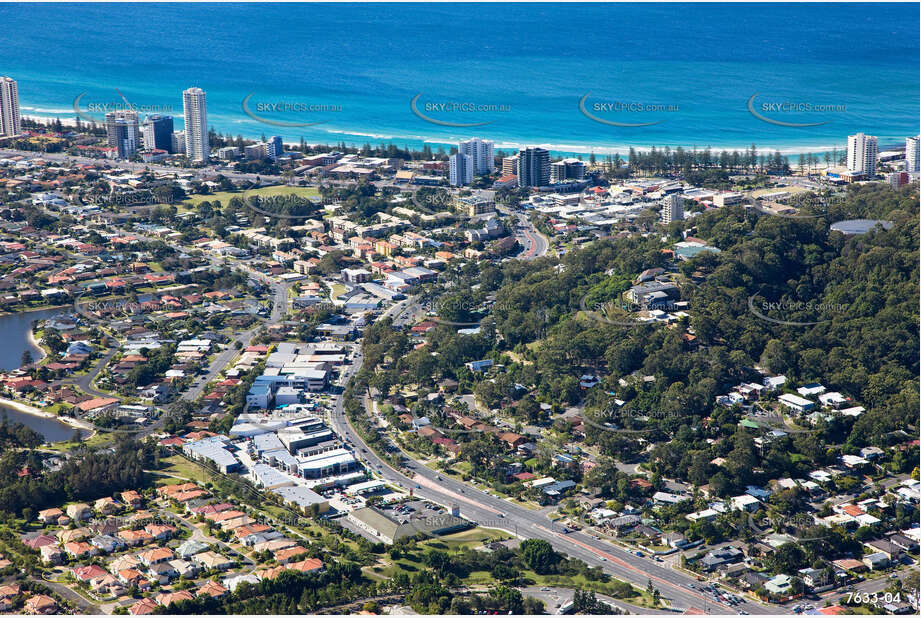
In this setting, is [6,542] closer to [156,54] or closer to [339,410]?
[339,410]

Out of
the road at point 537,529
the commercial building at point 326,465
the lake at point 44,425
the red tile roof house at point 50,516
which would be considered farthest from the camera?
the lake at point 44,425

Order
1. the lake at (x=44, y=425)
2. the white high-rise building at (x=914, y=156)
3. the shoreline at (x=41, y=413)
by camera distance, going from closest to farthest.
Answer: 1. the lake at (x=44, y=425)
2. the shoreline at (x=41, y=413)
3. the white high-rise building at (x=914, y=156)

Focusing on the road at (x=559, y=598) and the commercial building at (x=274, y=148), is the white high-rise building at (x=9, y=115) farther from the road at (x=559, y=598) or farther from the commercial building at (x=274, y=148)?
the road at (x=559, y=598)

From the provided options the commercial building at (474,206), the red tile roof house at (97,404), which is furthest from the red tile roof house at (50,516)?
the commercial building at (474,206)

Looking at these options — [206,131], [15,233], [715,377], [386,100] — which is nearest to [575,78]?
[386,100]

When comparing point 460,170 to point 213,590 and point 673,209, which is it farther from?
point 213,590

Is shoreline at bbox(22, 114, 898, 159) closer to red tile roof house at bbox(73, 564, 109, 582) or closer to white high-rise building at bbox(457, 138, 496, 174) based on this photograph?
white high-rise building at bbox(457, 138, 496, 174)
